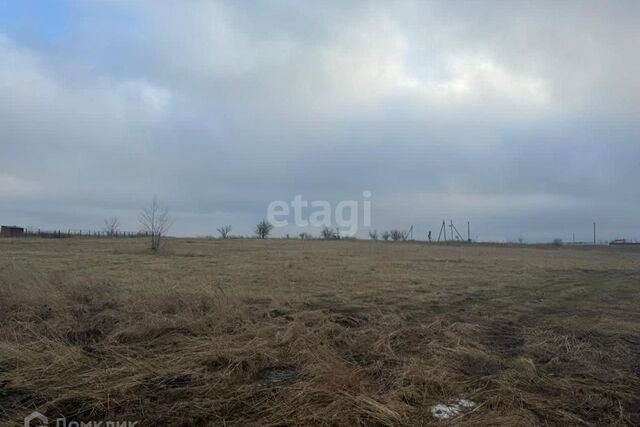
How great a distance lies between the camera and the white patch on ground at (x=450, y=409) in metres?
4.59

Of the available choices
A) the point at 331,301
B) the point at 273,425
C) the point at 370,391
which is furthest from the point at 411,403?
the point at 331,301

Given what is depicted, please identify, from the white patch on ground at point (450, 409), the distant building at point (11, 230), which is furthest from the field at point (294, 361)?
the distant building at point (11, 230)

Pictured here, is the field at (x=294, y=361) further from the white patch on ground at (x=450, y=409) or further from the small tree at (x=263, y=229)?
the small tree at (x=263, y=229)

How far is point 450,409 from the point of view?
4.75 meters

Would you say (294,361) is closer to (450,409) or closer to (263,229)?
(450,409)

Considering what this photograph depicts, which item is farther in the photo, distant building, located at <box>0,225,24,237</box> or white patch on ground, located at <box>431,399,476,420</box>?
distant building, located at <box>0,225,24,237</box>

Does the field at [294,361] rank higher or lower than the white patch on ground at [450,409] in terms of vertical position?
higher

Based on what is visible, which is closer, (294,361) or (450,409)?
(450,409)

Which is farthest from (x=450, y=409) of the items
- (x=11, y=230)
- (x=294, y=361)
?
(x=11, y=230)

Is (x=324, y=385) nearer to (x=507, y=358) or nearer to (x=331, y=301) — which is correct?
(x=507, y=358)

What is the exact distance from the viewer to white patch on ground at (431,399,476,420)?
4590mm

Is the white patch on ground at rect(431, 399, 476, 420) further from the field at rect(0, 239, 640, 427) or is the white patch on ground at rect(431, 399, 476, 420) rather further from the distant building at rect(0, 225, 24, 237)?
the distant building at rect(0, 225, 24, 237)

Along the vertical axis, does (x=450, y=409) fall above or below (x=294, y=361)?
below

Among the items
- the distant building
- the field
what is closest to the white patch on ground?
the field
